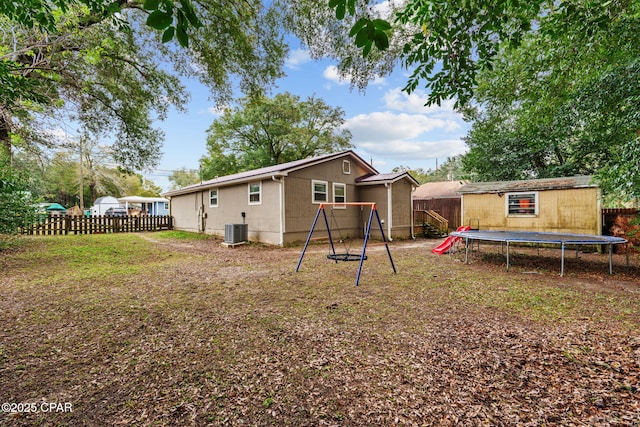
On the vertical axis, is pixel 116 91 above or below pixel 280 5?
below


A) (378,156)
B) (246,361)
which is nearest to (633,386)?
(246,361)

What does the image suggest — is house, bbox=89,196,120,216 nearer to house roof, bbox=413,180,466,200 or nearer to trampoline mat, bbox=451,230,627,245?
house roof, bbox=413,180,466,200

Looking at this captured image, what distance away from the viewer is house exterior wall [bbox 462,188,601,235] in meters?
10.0

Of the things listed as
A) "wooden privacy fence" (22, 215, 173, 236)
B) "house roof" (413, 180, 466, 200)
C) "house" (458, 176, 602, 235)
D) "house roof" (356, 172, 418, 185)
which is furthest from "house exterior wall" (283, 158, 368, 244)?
"house roof" (413, 180, 466, 200)

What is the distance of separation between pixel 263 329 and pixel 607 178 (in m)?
7.83

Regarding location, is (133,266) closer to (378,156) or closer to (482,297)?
(482,297)

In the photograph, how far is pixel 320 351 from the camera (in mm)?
2855

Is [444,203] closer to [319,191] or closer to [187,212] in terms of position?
[319,191]

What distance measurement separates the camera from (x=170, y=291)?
494 cm

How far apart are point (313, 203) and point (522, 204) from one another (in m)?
8.78

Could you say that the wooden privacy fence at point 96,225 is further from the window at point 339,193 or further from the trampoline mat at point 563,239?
the trampoline mat at point 563,239

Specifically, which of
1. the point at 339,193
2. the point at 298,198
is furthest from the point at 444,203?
the point at 298,198

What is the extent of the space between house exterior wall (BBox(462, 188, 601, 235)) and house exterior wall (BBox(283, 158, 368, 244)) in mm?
5315

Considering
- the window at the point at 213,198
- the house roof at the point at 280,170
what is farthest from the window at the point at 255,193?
the window at the point at 213,198
